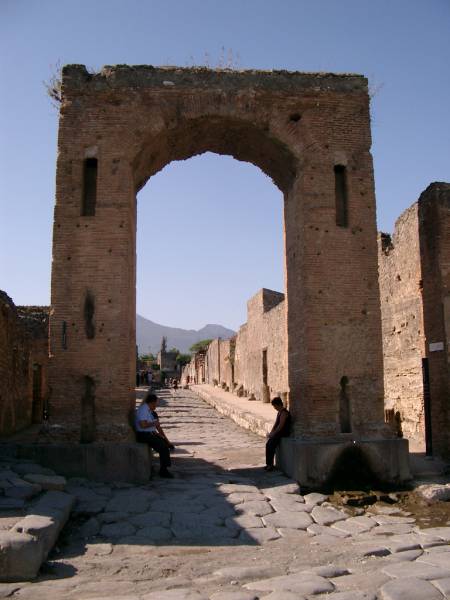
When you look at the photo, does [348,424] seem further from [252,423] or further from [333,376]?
[252,423]

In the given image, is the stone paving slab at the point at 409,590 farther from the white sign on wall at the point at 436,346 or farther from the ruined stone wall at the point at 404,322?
the ruined stone wall at the point at 404,322

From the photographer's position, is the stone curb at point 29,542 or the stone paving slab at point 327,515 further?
the stone paving slab at point 327,515

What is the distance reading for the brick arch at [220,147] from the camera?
9234 millimetres

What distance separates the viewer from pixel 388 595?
4121 mm

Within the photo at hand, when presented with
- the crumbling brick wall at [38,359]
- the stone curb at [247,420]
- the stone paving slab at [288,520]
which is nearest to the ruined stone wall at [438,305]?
the stone curb at [247,420]

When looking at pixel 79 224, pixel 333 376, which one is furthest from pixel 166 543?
pixel 79 224

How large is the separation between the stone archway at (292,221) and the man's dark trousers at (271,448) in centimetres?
41

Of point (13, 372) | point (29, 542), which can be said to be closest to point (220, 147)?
point (13, 372)

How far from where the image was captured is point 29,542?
15.2ft

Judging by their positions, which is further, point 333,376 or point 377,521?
point 333,376

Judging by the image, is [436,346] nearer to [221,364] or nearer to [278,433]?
[278,433]

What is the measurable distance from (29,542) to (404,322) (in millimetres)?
8515

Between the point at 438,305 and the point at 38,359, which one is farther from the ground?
the point at 438,305

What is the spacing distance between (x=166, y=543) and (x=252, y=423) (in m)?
8.72
